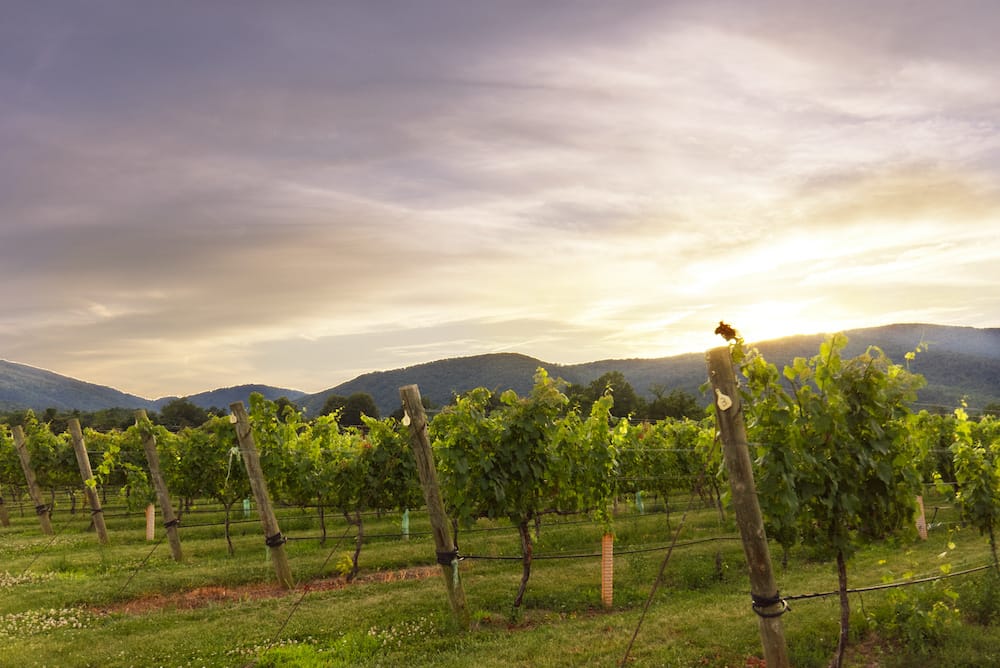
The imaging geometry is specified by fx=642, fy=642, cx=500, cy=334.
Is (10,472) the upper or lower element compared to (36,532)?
upper

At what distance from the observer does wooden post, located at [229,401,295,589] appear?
11641mm

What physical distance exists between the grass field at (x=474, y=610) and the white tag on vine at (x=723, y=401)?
11.4 ft

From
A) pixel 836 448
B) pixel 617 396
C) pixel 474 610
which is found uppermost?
pixel 836 448

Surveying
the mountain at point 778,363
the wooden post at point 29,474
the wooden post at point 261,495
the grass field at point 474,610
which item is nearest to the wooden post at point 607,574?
the grass field at point 474,610

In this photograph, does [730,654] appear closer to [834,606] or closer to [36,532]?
[834,606]

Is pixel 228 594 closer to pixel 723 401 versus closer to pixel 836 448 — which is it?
pixel 723 401

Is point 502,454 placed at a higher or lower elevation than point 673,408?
higher

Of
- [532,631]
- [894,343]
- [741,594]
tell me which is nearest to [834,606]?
[741,594]

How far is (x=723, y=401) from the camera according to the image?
5.92 meters

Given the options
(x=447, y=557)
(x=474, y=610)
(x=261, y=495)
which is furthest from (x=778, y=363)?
(x=447, y=557)

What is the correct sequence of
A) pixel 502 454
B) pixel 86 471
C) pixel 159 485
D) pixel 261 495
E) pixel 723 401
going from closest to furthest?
pixel 723 401 → pixel 502 454 → pixel 261 495 → pixel 159 485 → pixel 86 471

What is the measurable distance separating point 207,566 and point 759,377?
14.3 meters

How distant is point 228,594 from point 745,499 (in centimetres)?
1124

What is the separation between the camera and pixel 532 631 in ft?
31.1
